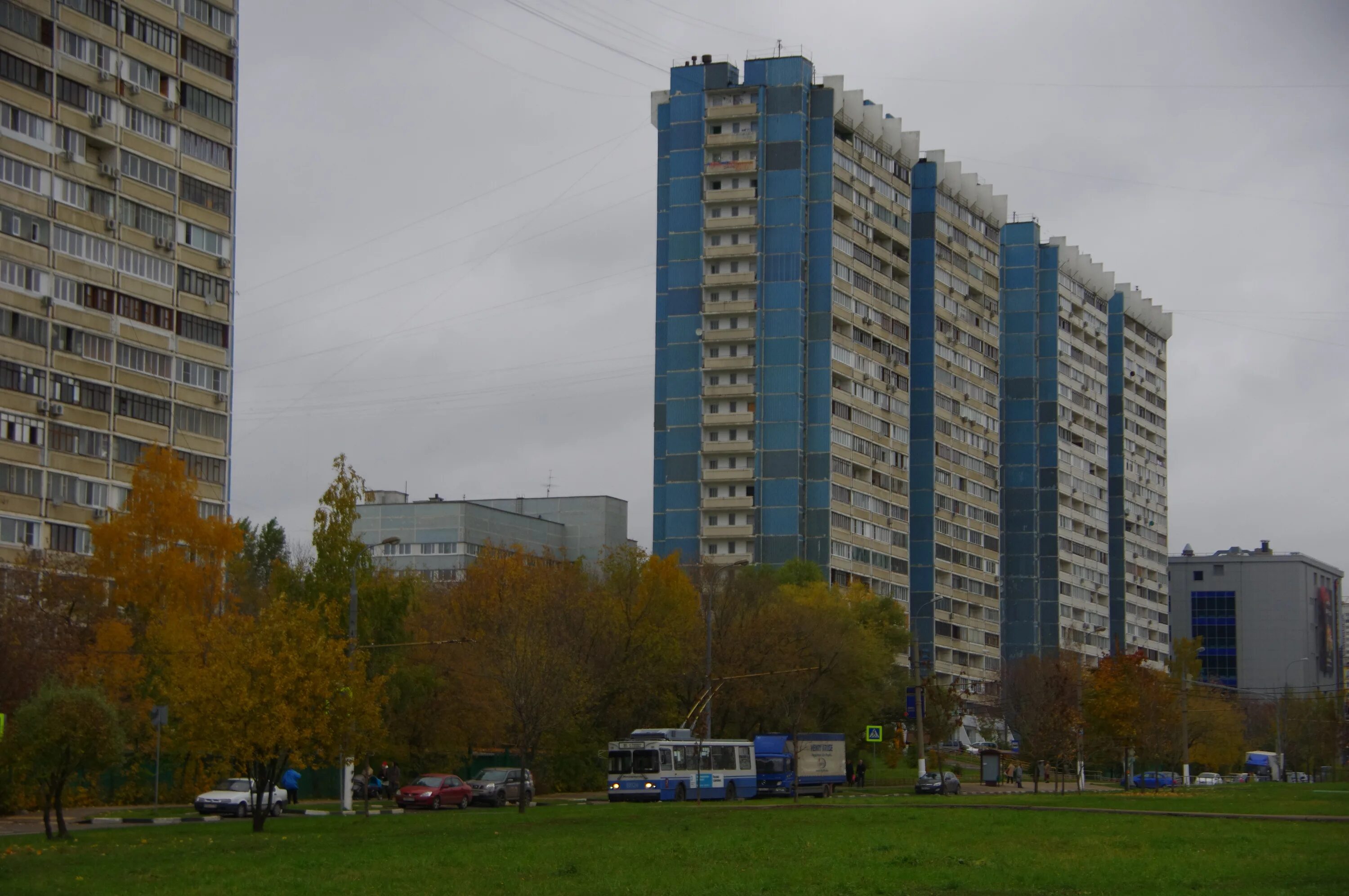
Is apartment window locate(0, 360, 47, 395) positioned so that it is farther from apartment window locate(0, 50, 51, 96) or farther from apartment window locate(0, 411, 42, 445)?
apartment window locate(0, 50, 51, 96)

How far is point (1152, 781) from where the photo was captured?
10538cm

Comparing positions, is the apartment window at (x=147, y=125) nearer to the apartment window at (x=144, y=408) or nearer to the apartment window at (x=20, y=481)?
the apartment window at (x=144, y=408)

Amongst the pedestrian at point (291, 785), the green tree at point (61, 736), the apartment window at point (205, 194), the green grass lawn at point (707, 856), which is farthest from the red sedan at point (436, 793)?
the apartment window at point (205, 194)

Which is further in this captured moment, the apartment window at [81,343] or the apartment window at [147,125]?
the apartment window at [147,125]

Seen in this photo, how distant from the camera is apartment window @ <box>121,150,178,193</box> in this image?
8688 cm

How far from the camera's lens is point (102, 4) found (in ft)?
282

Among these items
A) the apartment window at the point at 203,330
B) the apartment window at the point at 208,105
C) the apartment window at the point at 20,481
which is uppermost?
the apartment window at the point at 208,105

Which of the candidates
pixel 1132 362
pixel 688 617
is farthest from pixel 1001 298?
pixel 688 617

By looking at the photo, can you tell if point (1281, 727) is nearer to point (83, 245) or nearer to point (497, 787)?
point (497, 787)

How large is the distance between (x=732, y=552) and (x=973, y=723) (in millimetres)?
31495

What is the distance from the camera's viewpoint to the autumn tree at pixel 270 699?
43031 mm

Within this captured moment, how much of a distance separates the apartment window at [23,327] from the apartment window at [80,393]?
6.76 ft

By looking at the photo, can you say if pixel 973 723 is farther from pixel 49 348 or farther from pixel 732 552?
pixel 49 348

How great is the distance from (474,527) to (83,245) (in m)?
83.2
